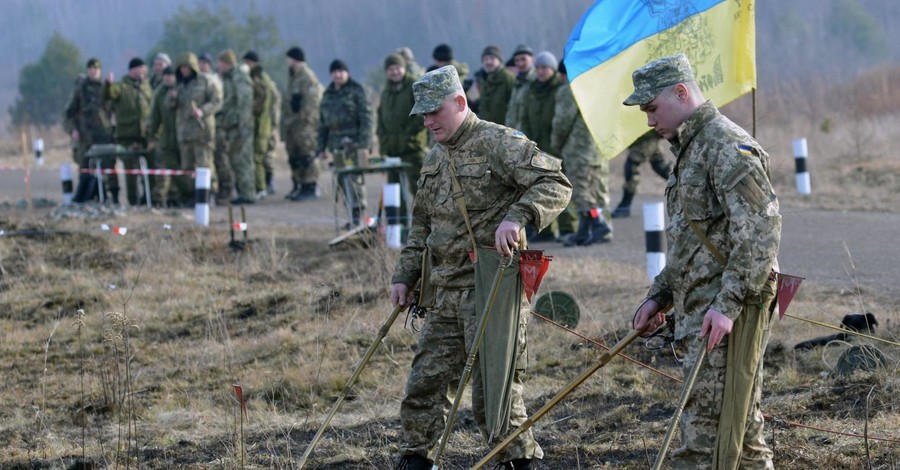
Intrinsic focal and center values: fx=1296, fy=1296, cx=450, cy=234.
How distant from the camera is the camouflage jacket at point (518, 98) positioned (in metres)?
14.4

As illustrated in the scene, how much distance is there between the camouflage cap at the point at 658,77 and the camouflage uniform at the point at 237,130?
1367cm

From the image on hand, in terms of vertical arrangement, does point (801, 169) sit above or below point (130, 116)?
below

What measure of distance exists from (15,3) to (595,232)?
91388 millimetres

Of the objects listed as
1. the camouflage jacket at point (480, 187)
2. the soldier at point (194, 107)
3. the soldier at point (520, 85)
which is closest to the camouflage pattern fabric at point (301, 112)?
the soldier at point (194, 107)

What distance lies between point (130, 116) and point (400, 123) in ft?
18.5

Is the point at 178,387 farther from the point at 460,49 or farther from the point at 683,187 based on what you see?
the point at 460,49

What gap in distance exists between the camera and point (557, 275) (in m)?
11.6

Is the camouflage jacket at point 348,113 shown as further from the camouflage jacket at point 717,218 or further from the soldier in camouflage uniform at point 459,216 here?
the camouflage jacket at point 717,218

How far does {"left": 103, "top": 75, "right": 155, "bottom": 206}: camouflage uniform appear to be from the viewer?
18.8 meters

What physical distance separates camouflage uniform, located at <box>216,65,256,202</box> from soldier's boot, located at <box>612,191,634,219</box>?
5540 mm

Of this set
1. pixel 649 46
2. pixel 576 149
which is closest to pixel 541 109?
pixel 576 149

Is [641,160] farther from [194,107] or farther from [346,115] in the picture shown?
[194,107]

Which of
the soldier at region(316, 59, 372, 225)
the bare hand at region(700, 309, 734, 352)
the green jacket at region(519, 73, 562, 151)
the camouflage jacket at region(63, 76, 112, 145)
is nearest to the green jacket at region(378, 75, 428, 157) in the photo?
the soldier at region(316, 59, 372, 225)

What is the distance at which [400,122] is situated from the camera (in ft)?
48.7
